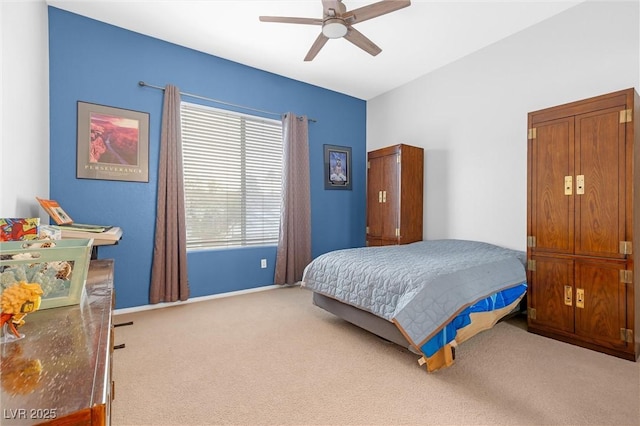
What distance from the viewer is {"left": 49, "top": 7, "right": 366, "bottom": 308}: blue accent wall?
287 cm

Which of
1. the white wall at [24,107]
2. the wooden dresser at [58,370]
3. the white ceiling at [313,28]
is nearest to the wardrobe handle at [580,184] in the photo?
the white ceiling at [313,28]

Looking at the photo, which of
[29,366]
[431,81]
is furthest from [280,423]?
[431,81]

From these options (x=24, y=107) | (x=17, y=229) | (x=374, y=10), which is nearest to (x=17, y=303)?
(x=17, y=229)

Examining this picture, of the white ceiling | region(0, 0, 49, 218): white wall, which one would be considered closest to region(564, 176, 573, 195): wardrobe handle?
the white ceiling

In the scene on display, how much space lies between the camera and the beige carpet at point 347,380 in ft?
5.20

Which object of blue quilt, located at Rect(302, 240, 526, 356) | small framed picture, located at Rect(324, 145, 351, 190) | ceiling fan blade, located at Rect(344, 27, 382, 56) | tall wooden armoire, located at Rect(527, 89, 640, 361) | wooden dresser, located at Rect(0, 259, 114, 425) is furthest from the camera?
small framed picture, located at Rect(324, 145, 351, 190)

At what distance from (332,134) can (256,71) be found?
56.5 inches

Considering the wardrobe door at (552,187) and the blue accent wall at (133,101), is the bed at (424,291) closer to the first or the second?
the wardrobe door at (552,187)

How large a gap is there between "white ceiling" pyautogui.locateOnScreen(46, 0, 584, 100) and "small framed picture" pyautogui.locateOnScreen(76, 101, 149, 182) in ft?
3.00

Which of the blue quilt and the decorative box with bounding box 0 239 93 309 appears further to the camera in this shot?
the blue quilt

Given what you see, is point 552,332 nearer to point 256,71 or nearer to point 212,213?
point 212,213

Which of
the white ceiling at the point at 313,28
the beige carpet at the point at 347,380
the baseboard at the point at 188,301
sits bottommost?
the beige carpet at the point at 347,380

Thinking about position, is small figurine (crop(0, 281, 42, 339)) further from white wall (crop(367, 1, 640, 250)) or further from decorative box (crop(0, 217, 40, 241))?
white wall (crop(367, 1, 640, 250))

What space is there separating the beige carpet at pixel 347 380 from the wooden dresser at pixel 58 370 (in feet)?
3.33
